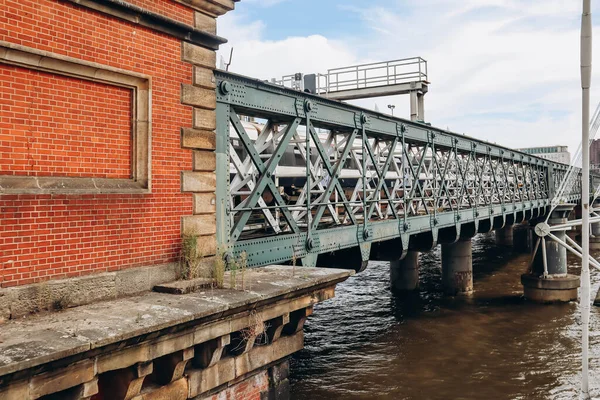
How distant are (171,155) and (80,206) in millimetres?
1528

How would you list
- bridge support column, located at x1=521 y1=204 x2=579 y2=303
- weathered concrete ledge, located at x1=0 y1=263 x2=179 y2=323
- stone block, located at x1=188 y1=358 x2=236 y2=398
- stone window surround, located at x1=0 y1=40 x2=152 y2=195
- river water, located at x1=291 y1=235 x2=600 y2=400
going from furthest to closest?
bridge support column, located at x1=521 y1=204 x2=579 y2=303 < river water, located at x1=291 y1=235 x2=600 y2=400 < stone block, located at x1=188 y1=358 x2=236 y2=398 < stone window surround, located at x1=0 y1=40 x2=152 y2=195 < weathered concrete ledge, located at x1=0 y1=263 x2=179 y2=323

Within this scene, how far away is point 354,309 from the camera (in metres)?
21.9

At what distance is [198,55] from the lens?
7.58 metres

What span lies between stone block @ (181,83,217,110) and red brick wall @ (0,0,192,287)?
10 centimetres

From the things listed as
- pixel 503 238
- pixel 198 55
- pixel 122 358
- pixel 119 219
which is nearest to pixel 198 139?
pixel 198 55

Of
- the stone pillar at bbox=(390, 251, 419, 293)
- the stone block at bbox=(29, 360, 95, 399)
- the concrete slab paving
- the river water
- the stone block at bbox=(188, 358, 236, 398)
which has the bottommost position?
the river water

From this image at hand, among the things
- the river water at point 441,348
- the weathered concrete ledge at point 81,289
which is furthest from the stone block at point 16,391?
the river water at point 441,348

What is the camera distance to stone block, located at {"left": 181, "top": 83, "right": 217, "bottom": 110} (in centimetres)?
736

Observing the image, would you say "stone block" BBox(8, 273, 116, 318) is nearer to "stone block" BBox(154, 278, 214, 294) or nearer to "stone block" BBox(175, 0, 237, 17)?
"stone block" BBox(154, 278, 214, 294)

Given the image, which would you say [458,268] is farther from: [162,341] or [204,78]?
[162,341]

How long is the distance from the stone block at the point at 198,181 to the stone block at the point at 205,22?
213cm

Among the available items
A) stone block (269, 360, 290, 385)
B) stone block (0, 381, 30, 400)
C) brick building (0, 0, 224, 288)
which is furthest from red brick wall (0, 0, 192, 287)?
stone block (269, 360, 290, 385)

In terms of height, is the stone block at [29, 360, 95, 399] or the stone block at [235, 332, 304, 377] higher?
the stone block at [29, 360, 95, 399]

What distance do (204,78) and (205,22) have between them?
2.72 ft
